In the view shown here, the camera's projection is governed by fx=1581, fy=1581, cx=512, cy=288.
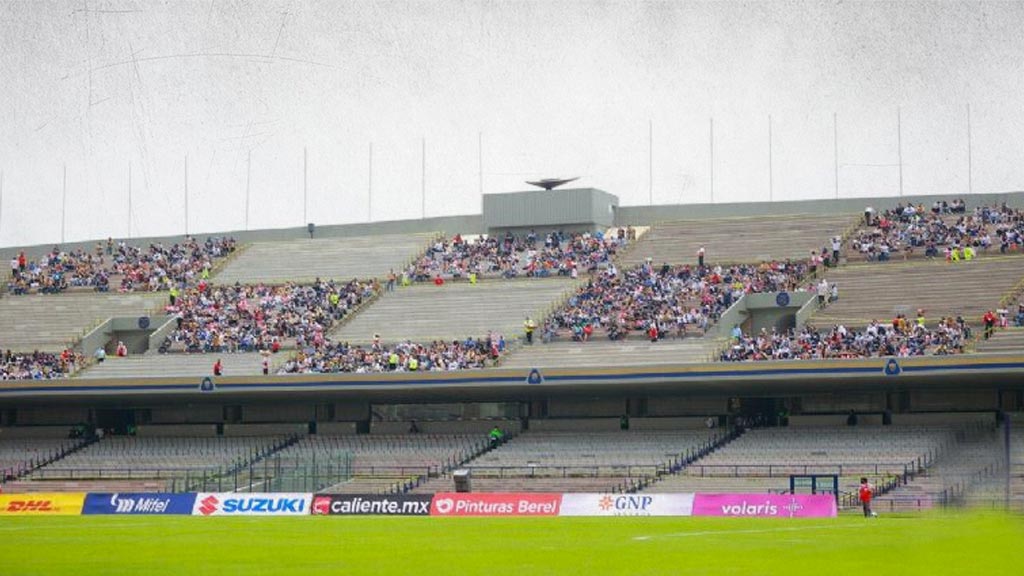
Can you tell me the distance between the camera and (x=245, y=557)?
32.8 m

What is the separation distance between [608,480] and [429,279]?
23.7 m

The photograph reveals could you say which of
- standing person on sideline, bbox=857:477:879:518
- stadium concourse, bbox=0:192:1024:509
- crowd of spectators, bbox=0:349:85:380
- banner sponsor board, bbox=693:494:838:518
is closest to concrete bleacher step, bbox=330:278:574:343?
stadium concourse, bbox=0:192:1024:509

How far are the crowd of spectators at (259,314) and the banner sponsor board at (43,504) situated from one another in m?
18.8

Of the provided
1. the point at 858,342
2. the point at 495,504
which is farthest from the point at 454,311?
Answer: the point at 495,504

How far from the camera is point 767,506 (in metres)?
49.3

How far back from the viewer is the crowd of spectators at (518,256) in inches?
3135

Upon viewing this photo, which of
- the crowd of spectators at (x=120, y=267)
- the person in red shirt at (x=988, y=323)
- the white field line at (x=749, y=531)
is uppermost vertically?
the crowd of spectators at (x=120, y=267)

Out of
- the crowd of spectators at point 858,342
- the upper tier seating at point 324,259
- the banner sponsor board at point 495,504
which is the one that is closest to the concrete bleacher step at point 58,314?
the upper tier seating at point 324,259

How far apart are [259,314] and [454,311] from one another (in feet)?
33.1

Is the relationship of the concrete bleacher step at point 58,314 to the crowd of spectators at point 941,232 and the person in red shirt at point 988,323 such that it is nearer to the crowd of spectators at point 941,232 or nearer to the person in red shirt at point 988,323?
the crowd of spectators at point 941,232

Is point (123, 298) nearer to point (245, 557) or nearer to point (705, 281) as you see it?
point (705, 281)

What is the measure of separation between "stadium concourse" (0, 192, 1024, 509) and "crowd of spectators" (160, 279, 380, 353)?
0.14 m

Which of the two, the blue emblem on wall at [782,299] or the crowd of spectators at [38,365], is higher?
the blue emblem on wall at [782,299]

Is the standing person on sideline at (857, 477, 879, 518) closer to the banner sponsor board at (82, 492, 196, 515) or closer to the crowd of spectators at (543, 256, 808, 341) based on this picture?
the crowd of spectators at (543, 256, 808, 341)
